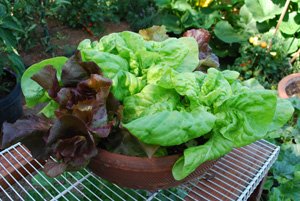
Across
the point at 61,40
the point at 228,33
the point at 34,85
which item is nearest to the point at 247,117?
the point at 34,85

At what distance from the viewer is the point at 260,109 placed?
2.30ft

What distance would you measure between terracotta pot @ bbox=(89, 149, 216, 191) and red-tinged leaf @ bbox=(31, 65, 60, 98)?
17 centimetres

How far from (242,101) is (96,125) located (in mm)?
315

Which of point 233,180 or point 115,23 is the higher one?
point 233,180

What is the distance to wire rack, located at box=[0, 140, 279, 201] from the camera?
2.79ft

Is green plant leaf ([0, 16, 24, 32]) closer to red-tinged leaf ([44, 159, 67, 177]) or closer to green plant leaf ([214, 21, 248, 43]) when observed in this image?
red-tinged leaf ([44, 159, 67, 177])

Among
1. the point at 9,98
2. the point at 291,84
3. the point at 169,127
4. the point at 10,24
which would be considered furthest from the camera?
the point at 291,84

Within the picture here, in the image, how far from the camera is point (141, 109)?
711mm

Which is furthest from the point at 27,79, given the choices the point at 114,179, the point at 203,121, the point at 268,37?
the point at 268,37

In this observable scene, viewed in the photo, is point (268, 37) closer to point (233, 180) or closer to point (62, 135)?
point (233, 180)

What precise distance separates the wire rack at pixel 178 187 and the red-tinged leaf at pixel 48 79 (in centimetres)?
27

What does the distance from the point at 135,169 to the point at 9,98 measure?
1384 millimetres

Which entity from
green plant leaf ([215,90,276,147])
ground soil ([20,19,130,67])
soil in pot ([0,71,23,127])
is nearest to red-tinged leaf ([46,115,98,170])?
green plant leaf ([215,90,276,147])

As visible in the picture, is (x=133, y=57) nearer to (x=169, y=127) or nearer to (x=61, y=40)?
(x=169, y=127)
